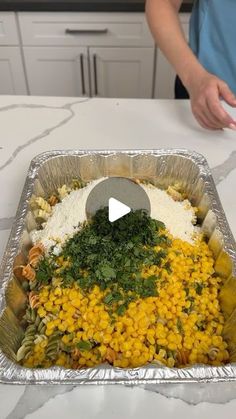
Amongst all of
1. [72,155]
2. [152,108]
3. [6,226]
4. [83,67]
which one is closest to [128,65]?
[83,67]

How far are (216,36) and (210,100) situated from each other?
1.07 feet

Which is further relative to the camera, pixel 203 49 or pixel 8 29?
pixel 8 29

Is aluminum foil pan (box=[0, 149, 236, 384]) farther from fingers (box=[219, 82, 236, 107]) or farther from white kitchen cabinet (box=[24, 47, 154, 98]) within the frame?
white kitchen cabinet (box=[24, 47, 154, 98])

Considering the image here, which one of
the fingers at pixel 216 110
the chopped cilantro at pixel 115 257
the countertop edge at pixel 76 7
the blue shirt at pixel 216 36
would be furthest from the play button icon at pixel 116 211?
the countertop edge at pixel 76 7

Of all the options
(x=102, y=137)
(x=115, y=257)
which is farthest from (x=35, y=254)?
(x=102, y=137)

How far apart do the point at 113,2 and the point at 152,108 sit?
0.80m

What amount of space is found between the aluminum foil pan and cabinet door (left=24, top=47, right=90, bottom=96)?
1.11 meters

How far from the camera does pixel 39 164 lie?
2.95ft

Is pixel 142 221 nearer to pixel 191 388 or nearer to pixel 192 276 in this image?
pixel 192 276

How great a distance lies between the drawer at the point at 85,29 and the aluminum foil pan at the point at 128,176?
41.7 inches

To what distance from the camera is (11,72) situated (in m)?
1.90

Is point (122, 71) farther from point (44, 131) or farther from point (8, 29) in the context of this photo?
point (44, 131)

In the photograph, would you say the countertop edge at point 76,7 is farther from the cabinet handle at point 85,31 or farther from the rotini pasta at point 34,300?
the rotini pasta at point 34,300

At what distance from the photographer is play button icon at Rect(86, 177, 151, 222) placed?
0.80 metres
